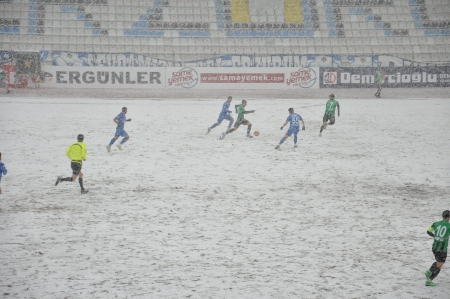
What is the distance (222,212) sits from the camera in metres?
13.0

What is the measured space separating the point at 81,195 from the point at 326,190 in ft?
21.2

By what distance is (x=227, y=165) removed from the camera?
17984 mm

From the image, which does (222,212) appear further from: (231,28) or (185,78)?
(231,28)

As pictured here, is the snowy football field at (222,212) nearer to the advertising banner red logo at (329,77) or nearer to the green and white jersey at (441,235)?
the green and white jersey at (441,235)

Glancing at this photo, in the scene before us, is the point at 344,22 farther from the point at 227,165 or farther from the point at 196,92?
the point at 227,165

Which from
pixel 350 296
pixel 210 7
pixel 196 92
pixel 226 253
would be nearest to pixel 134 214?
pixel 226 253

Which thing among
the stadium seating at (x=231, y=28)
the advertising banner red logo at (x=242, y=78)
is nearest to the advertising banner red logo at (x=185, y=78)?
the advertising banner red logo at (x=242, y=78)

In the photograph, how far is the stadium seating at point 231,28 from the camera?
48.6 m

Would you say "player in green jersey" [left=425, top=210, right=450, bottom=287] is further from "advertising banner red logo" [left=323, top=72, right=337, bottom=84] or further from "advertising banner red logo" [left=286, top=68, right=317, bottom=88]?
"advertising banner red logo" [left=323, top=72, right=337, bottom=84]

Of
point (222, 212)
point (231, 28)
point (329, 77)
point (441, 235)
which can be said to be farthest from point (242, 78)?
point (441, 235)

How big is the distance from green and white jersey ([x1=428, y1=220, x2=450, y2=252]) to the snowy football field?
69 centimetres

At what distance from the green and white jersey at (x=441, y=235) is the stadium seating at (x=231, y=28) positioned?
127 ft

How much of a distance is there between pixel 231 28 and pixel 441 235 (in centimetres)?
4512

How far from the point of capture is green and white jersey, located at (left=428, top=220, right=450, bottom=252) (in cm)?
857
